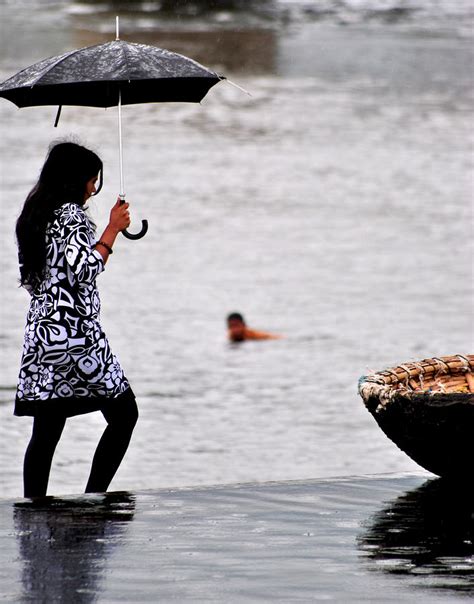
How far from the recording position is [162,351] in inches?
504

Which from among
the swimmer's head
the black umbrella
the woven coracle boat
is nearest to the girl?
the black umbrella

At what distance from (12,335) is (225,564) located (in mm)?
7814

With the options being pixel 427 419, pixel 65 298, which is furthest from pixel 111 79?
pixel 427 419

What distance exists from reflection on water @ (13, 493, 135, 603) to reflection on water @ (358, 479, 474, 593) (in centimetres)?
98

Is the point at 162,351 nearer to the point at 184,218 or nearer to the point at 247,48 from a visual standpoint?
the point at 184,218

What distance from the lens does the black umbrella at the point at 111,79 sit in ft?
21.9

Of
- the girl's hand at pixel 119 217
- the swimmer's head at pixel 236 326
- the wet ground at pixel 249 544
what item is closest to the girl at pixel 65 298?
the girl's hand at pixel 119 217

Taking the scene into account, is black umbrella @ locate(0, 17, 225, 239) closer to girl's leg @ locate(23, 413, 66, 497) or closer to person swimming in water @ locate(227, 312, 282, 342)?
girl's leg @ locate(23, 413, 66, 497)

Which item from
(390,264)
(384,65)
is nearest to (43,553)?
(390,264)

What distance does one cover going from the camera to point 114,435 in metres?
6.55

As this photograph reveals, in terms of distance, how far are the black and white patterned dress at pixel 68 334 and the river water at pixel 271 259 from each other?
58cm

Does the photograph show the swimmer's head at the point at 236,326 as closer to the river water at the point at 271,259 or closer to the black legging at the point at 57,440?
the river water at the point at 271,259

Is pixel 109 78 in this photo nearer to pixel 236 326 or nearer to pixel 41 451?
pixel 41 451

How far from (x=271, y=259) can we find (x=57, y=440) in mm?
9647
